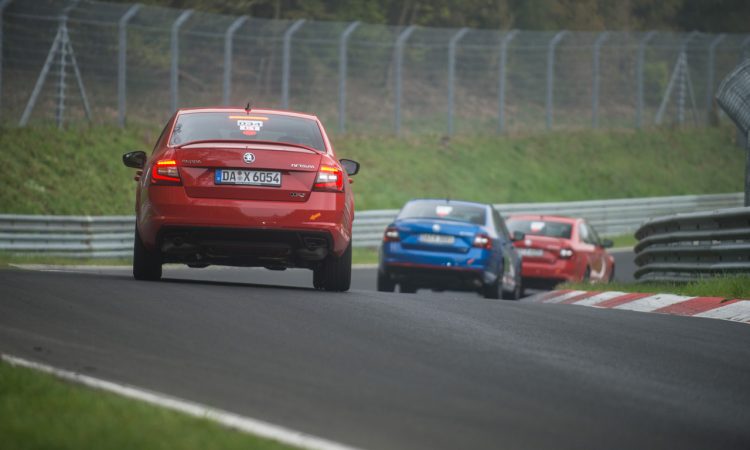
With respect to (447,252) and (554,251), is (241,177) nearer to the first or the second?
(447,252)

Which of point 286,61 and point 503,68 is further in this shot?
point 503,68

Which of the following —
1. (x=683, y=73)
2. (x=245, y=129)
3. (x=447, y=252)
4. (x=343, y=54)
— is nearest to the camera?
(x=245, y=129)

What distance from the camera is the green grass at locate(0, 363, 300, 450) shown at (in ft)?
17.7

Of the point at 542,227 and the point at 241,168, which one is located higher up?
the point at 241,168

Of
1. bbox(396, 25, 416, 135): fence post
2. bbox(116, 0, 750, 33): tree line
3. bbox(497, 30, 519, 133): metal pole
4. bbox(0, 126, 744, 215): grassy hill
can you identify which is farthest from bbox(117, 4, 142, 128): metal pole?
bbox(497, 30, 519, 133): metal pole

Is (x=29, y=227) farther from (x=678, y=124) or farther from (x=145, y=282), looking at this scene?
→ (x=678, y=124)

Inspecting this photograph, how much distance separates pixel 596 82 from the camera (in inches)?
1673

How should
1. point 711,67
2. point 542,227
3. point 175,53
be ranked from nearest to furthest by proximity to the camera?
point 542,227 → point 175,53 → point 711,67

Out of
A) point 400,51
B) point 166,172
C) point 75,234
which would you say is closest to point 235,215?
point 166,172

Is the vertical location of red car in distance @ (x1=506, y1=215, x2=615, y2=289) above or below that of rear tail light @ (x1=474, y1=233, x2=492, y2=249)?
below

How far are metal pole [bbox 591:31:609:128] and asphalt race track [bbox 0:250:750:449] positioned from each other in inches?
1224

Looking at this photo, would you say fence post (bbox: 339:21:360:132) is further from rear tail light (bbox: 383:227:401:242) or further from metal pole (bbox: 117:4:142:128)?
rear tail light (bbox: 383:227:401:242)

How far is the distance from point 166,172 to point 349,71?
25.2m

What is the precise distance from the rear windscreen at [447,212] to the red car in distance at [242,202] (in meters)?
→ 6.46
